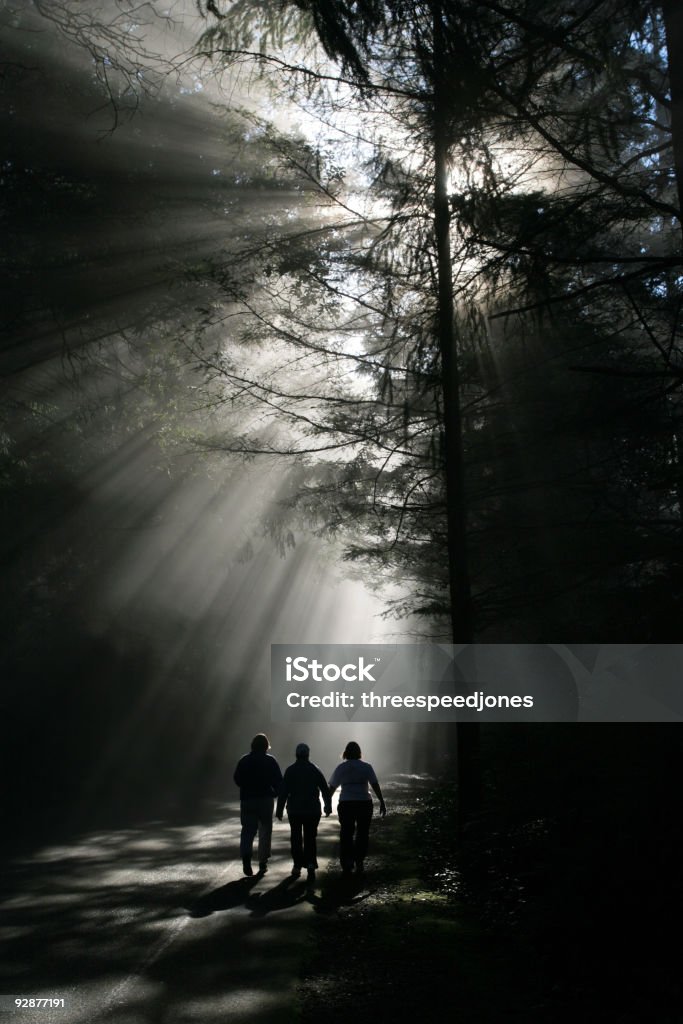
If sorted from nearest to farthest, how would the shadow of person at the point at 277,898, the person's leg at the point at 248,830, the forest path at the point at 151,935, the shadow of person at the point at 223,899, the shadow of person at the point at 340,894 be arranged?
the forest path at the point at 151,935, the shadow of person at the point at 223,899, the shadow of person at the point at 277,898, the shadow of person at the point at 340,894, the person's leg at the point at 248,830

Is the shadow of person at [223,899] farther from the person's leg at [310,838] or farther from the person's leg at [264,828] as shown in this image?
the person's leg at [310,838]

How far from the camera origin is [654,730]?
7.74 m

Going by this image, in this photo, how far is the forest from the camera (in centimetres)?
695

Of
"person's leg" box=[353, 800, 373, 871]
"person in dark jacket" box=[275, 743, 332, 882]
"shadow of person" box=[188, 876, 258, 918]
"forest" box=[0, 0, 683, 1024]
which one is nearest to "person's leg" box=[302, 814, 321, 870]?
"person in dark jacket" box=[275, 743, 332, 882]

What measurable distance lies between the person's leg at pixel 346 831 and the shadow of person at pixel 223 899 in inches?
58.7

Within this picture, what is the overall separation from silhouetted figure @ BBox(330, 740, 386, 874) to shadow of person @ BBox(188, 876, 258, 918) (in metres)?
1.56

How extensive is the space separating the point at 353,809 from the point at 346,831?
1.18 ft

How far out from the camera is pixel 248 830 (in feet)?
38.7

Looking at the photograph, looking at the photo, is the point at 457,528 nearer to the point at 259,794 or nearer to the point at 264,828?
the point at 259,794

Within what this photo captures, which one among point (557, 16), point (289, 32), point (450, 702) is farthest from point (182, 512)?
A: point (557, 16)

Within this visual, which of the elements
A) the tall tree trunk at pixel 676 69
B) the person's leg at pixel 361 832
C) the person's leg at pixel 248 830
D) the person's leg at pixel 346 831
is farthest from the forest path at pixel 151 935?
the tall tree trunk at pixel 676 69

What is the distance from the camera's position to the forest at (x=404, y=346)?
6945 millimetres

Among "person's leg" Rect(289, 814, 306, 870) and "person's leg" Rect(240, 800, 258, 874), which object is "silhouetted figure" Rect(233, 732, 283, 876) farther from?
"person's leg" Rect(289, 814, 306, 870)

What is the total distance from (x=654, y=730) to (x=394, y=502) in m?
6.94
